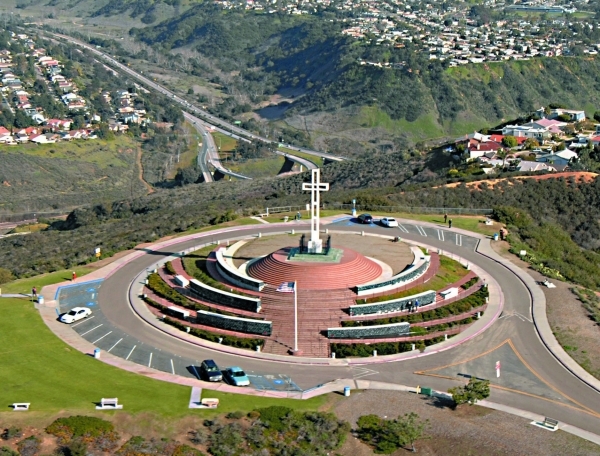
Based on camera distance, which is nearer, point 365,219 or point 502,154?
point 365,219

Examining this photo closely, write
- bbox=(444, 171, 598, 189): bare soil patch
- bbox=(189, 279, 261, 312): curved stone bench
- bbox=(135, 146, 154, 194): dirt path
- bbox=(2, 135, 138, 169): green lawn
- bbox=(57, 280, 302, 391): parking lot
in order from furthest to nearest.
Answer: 1. bbox=(2, 135, 138, 169): green lawn
2. bbox=(135, 146, 154, 194): dirt path
3. bbox=(444, 171, 598, 189): bare soil patch
4. bbox=(189, 279, 261, 312): curved stone bench
5. bbox=(57, 280, 302, 391): parking lot

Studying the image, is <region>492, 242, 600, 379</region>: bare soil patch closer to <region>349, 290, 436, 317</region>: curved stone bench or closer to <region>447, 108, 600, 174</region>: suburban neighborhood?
<region>349, 290, 436, 317</region>: curved stone bench

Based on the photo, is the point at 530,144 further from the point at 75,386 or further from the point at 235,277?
the point at 75,386

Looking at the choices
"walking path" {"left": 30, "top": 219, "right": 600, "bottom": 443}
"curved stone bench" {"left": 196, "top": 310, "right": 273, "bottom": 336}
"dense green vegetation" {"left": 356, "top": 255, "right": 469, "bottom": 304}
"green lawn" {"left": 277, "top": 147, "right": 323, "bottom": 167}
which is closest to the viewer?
"walking path" {"left": 30, "top": 219, "right": 600, "bottom": 443}

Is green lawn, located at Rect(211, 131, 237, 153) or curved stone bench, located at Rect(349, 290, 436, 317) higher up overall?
curved stone bench, located at Rect(349, 290, 436, 317)

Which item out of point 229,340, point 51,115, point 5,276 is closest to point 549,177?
point 229,340

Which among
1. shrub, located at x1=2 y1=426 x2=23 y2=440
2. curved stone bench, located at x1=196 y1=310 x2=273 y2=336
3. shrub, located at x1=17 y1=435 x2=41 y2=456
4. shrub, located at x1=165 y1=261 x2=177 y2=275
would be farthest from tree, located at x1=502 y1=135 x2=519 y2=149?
shrub, located at x1=17 y1=435 x2=41 y2=456

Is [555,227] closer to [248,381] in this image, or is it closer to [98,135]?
[248,381]
